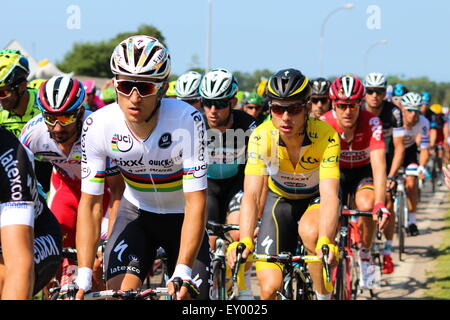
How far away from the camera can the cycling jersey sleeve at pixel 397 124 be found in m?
10.3

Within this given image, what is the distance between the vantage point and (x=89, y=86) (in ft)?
41.4

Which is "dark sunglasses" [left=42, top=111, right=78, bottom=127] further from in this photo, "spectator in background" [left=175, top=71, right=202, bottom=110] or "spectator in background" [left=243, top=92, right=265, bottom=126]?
"spectator in background" [left=243, top=92, right=265, bottom=126]

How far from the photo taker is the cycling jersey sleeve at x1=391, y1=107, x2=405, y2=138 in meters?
10.3

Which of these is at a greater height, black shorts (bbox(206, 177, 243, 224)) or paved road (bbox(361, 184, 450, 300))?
black shorts (bbox(206, 177, 243, 224))

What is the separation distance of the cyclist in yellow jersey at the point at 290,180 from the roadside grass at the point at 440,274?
3.04 metres

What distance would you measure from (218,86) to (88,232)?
3469 millimetres

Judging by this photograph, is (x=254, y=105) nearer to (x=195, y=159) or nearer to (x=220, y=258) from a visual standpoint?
(x=220, y=258)

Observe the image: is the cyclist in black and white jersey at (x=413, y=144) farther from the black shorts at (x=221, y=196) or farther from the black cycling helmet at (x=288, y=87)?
the black cycling helmet at (x=288, y=87)

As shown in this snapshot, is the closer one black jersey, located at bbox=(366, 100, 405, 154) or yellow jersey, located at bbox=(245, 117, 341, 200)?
yellow jersey, located at bbox=(245, 117, 341, 200)

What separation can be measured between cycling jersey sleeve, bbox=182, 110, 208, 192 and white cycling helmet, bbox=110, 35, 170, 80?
40cm

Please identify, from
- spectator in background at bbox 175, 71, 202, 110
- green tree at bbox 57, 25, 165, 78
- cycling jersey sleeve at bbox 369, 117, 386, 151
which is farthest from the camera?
green tree at bbox 57, 25, 165, 78

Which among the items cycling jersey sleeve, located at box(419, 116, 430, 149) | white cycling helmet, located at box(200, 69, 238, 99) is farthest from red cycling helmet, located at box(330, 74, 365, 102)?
cycling jersey sleeve, located at box(419, 116, 430, 149)

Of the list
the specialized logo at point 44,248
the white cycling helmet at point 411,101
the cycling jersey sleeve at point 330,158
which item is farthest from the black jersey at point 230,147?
the white cycling helmet at point 411,101

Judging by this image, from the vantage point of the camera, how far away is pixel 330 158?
235 inches
